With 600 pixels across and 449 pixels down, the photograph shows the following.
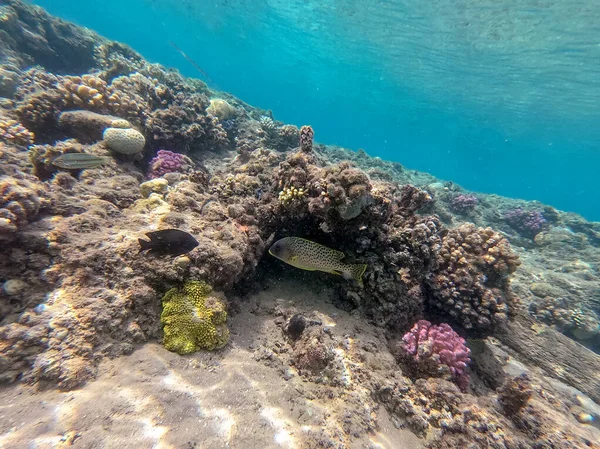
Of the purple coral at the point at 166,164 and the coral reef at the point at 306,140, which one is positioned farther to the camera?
the purple coral at the point at 166,164

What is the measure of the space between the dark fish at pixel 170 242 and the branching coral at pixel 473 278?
427cm

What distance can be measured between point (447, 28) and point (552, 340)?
30945 millimetres

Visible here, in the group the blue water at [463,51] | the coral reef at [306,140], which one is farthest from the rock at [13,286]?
the blue water at [463,51]

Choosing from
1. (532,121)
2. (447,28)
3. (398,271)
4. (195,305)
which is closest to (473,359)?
(398,271)

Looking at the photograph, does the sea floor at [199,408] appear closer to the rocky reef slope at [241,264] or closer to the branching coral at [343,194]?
the rocky reef slope at [241,264]

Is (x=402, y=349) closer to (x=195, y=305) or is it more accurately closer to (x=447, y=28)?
(x=195, y=305)

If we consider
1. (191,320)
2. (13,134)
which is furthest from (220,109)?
(191,320)

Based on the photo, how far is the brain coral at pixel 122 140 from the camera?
5992mm

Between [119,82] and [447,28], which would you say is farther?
[447,28]

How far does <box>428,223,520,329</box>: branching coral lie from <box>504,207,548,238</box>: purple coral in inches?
406

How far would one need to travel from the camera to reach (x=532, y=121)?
45.3 metres

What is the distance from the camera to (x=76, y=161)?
4.81m

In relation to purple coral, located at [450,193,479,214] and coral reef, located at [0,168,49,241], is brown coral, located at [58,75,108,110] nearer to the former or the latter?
coral reef, located at [0,168,49,241]

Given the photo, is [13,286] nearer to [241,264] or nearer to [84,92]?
[241,264]
